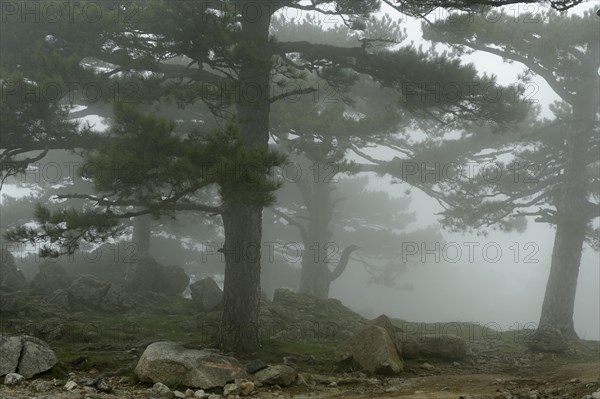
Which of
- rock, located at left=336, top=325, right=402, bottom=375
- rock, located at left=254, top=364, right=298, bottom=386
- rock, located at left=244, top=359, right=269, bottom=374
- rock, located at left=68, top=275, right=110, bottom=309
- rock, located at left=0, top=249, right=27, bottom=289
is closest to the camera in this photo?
rock, located at left=254, top=364, right=298, bottom=386

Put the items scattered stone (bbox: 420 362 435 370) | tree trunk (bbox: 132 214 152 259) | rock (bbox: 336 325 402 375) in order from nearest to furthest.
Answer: rock (bbox: 336 325 402 375) → scattered stone (bbox: 420 362 435 370) → tree trunk (bbox: 132 214 152 259)

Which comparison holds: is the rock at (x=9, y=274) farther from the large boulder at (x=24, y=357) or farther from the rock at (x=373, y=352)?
the rock at (x=373, y=352)

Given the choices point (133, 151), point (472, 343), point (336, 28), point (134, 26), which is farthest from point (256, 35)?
point (336, 28)

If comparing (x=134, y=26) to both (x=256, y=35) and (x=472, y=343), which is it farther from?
(x=472, y=343)

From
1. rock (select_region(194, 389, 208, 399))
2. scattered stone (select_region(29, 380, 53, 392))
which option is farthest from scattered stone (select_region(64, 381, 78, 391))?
rock (select_region(194, 389, 208, 399))

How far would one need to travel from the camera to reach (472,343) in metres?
15.1

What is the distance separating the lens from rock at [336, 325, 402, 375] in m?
9.84

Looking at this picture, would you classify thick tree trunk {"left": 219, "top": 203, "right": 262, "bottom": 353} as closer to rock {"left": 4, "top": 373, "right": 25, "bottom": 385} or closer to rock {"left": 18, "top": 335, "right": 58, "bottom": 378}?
rock {"left": 18, "top": 335, "right": 58, "bottom": 378}

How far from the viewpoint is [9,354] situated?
8.09 m

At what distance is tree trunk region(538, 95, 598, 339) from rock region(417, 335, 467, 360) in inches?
289

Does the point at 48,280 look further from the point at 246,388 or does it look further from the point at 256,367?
the point at 246,388

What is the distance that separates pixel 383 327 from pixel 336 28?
16.9 meters

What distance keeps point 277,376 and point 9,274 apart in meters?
13.4

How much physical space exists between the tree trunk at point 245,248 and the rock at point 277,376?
8.71ft
